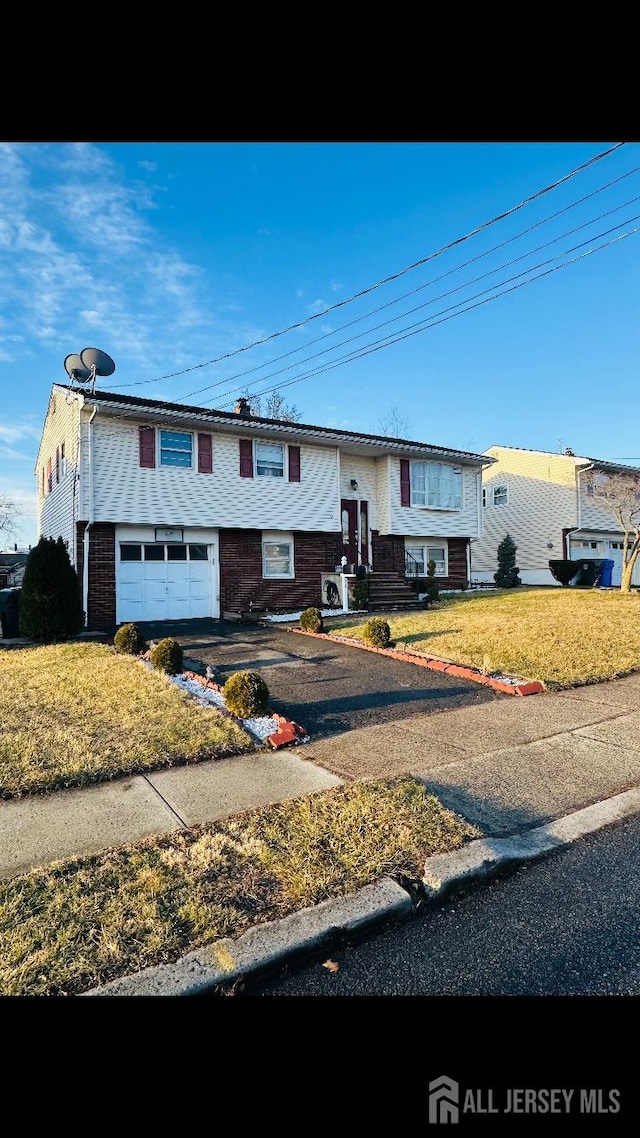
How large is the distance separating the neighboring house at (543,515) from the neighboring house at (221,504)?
25.5 ft

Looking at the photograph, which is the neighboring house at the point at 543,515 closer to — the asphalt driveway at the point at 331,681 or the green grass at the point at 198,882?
the asphalt driveway at the point at 331,681

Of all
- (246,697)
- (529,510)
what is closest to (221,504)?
(246,697)

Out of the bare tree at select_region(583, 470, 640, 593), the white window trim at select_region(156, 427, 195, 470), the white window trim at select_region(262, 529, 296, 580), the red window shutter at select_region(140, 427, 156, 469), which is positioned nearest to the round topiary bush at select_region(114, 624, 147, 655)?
the red window shutter at select_region(140, 427, 156, 469)

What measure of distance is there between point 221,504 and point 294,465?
114 inches

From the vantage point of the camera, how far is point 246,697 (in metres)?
6.05

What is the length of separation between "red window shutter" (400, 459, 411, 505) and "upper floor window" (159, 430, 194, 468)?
7.68m

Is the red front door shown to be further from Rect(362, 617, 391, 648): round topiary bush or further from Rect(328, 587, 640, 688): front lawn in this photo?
Rect(362, 617, 391, 648): round topiary bush

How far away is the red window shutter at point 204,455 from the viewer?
15602 mm

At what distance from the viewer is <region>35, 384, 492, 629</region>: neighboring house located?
14125 mm

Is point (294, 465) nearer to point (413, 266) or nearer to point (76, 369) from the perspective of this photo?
point (76, 369)
